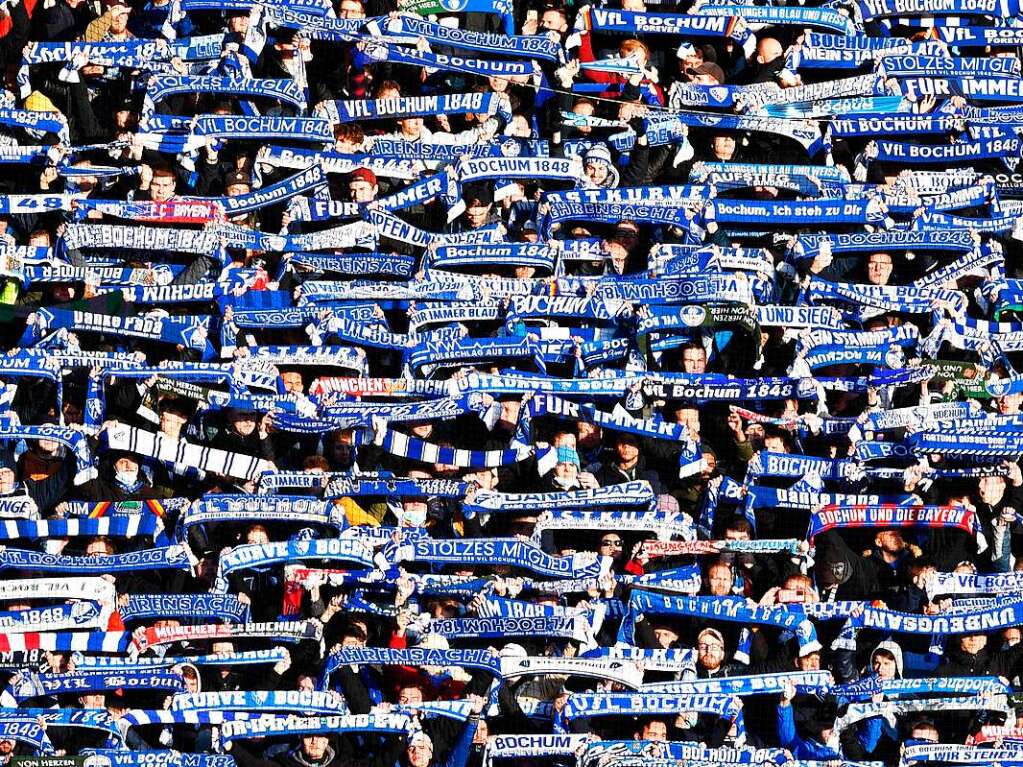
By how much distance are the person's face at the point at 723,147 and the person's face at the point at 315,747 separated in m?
6.11

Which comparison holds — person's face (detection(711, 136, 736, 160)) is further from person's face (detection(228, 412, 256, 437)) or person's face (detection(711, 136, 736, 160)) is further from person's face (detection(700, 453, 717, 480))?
person's face (detection(228, 412, 256, 437))

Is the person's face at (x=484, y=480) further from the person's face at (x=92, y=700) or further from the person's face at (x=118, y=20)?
the person's face at (x=118, y=20)

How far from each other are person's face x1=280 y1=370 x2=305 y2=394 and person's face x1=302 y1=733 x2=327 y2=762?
2815 mm

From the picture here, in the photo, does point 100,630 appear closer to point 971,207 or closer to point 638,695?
point 638,695

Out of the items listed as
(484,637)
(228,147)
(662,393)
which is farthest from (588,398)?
(228,147)

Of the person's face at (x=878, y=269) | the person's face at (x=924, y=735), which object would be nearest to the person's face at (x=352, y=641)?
the person's face at (x=924, y=735)

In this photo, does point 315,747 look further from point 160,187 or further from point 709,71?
A: point 709,71

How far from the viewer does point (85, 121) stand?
64.9 feet

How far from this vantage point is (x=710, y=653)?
17812mm

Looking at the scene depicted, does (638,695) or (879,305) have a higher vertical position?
(879,305)

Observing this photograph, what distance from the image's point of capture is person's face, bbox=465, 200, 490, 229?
19.6 meters

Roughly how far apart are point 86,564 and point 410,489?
2473 mm

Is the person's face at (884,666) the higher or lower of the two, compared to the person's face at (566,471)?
lower

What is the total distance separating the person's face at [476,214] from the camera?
64.3 ft
